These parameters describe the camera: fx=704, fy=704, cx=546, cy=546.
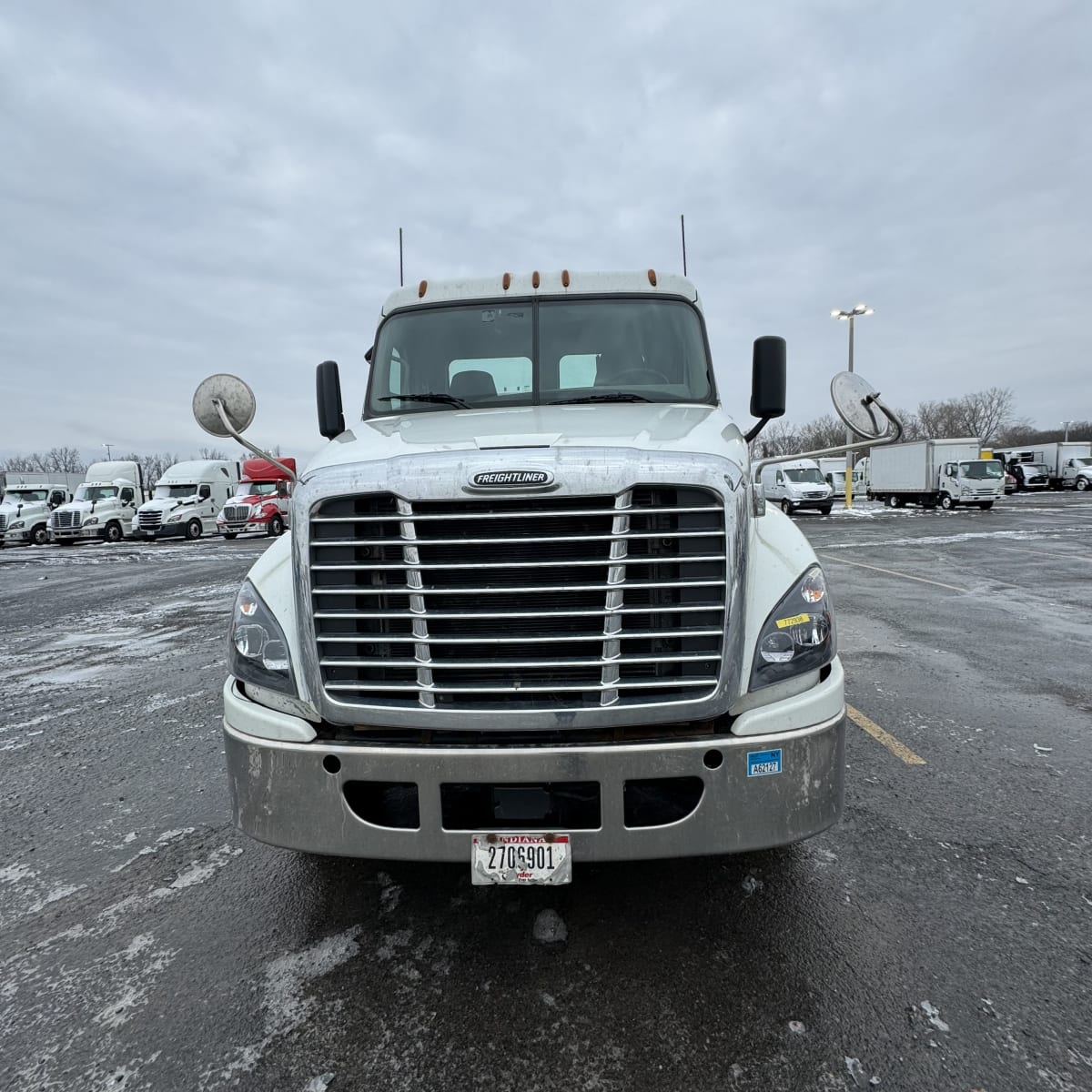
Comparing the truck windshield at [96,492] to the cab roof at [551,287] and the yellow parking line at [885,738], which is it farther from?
the yellow parking line at [885,738]

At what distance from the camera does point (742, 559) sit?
7.57 feet

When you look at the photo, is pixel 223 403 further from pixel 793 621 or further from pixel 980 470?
pixel 980 470

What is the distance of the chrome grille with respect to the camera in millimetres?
2287

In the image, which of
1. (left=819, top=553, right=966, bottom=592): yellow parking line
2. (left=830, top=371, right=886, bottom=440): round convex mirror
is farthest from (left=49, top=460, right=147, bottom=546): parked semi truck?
(left=830, top=371, right=886, bottom=440): round convex mirror

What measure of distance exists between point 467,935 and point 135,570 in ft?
54.9

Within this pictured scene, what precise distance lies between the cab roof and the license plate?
9.70ft

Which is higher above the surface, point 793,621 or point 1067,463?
point 1067,463

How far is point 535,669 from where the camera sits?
7.64 ft

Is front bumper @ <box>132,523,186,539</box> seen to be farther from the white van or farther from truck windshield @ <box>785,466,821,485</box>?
truck windshield @ <box>785,466,821,485</box>

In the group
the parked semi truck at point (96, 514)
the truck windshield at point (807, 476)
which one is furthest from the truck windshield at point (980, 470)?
the parked semi truck at point (96, 514)

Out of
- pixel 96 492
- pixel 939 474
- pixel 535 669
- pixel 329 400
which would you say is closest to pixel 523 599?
pixel 535 669

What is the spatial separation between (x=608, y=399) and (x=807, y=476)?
30262 millimetres

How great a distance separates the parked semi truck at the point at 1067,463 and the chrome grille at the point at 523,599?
190 feet

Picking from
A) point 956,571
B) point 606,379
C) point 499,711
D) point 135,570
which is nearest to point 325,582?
point 499,711
